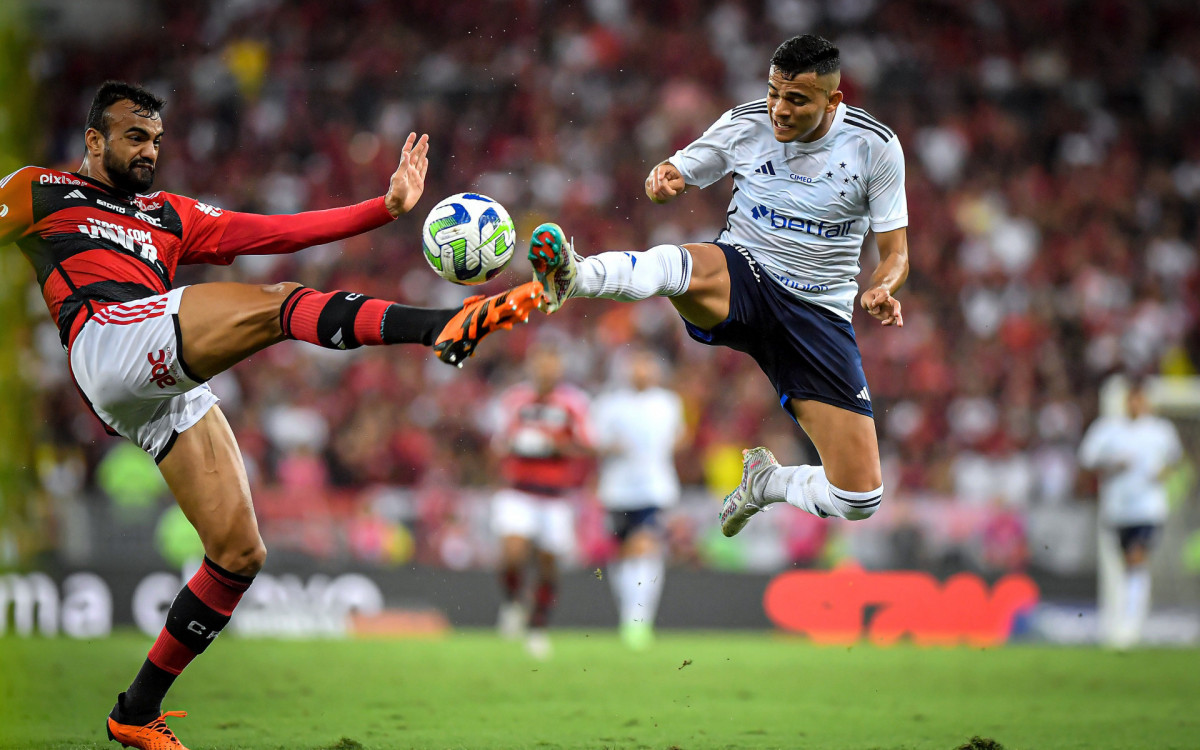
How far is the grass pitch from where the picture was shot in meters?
6.25

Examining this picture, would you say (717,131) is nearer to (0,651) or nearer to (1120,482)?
(0,651)

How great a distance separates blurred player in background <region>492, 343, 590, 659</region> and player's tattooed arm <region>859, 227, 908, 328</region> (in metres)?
5.62

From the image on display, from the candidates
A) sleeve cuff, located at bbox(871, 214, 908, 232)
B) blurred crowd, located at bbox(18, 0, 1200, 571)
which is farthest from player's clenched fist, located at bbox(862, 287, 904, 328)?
blurred crowd, located at bbox(18, 0, 1200, 571)

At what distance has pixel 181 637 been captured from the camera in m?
5.53

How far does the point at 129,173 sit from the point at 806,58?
3.08 metres

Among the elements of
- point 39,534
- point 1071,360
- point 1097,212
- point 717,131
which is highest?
point 1097,212

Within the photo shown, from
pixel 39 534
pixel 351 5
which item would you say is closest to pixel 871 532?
pixel 39 534

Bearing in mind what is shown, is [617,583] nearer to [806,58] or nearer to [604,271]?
[604,271]

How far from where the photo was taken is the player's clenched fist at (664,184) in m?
5.87

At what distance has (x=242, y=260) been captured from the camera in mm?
17203

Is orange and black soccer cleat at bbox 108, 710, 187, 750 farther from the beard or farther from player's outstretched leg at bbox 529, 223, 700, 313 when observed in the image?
player's outstretched leg at bbox 529, 223, 700, 313

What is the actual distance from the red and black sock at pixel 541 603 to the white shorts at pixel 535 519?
31cm

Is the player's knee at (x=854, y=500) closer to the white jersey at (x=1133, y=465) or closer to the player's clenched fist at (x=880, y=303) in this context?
the player's clenched fist at (x=880, y=303)

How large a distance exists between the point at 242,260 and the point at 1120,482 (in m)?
11.7
